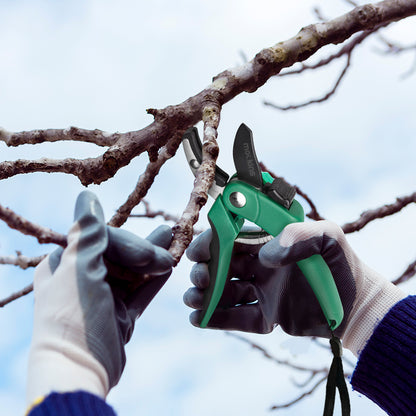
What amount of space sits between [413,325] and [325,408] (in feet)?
1.12

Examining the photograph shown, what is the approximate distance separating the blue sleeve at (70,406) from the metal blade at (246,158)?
69 centimetres

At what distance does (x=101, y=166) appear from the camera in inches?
Answer: 60.4

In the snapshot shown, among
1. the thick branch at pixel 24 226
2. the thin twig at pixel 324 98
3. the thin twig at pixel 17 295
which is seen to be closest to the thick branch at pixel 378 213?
the thin twig at pixel 324 98

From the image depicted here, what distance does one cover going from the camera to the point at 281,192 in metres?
1.29

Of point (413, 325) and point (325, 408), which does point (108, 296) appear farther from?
point (413, 325)

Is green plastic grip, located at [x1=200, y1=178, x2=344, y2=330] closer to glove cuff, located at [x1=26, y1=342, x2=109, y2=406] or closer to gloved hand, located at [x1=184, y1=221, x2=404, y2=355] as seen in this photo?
gloved hand, located at [x1=184, y1=221, x2=404, y2=355]

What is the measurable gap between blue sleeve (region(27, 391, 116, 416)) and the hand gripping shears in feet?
1.74

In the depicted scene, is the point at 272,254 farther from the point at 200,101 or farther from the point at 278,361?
the point at 278,361

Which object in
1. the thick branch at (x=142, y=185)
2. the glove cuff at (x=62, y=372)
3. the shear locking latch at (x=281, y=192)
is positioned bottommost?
the glove cuff at (x=62, y=372)

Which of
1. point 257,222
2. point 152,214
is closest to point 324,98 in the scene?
point 152,214

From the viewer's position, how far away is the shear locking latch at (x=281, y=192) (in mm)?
1287

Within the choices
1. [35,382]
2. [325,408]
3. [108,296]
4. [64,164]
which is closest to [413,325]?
[325,408]

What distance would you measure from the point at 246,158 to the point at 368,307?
559mm

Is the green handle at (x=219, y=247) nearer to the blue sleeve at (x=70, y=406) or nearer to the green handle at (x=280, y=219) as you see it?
the green handle at (x=280, y=219)
